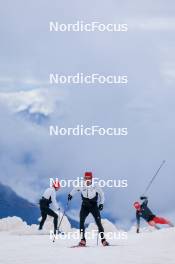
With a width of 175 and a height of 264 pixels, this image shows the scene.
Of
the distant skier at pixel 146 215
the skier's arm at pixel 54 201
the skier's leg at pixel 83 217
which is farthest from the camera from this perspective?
the distant skier at pixel 146 215

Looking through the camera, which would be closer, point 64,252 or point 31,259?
point 31,259

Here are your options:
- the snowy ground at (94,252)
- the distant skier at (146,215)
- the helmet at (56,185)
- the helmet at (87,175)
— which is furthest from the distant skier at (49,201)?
the helmet at (87,175)

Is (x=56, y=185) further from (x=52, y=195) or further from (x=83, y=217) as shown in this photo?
(x=83, y=217)

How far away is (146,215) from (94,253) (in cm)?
966

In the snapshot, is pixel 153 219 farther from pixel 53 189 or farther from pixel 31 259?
pixel 31 259

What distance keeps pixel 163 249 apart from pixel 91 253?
185cm

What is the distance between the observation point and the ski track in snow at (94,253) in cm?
1262

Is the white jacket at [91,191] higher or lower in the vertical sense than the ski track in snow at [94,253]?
higher

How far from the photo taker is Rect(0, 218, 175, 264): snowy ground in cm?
1263

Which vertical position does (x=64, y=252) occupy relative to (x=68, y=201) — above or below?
below

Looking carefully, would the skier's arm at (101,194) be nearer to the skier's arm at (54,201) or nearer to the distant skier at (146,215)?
the skier's arm at (54,201)

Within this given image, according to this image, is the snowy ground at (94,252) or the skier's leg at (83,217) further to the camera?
the skier's leg at (83,217)

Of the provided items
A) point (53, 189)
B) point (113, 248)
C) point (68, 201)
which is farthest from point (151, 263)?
point (53, 189)

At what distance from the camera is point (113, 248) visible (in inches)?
613
